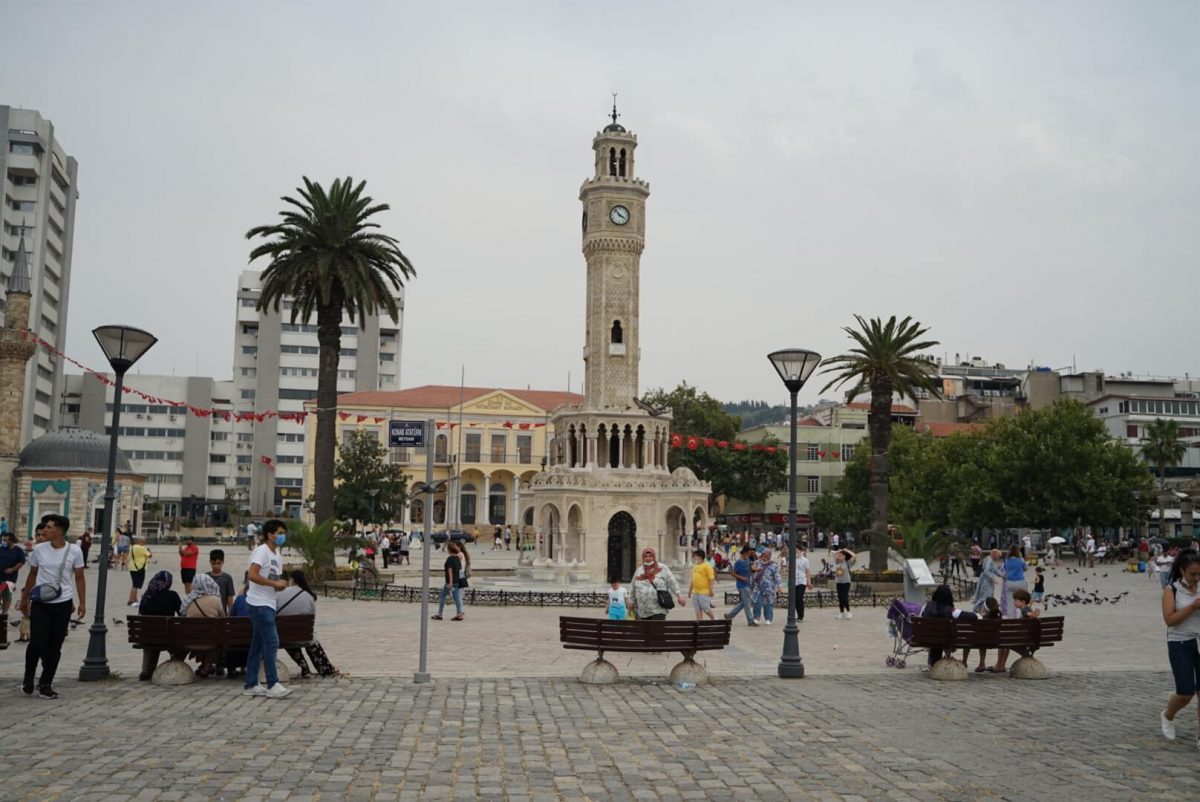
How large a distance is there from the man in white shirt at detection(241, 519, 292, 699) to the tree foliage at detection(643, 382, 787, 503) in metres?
69.5

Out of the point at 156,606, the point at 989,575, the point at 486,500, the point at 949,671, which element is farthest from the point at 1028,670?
the point at 486,500

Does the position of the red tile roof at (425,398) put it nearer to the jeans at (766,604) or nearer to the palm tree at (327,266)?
the palm tree at (327,266)

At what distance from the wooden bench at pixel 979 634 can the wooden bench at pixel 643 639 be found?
2724 mm

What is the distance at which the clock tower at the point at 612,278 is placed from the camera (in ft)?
134

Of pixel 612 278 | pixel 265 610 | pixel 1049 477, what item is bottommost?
pixel 265 610

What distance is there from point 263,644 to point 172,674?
1.59 metres

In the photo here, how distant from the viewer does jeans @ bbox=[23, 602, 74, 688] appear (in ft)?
35.9

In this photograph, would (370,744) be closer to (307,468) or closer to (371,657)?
(371,657)

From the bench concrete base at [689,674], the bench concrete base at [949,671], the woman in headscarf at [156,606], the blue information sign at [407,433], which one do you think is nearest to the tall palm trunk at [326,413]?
the woman in headscarf at [156,606]

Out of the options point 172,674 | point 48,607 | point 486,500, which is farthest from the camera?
point 486,500

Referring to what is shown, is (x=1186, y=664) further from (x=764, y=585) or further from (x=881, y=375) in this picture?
(x=881, y=375)

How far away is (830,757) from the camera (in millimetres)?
8781

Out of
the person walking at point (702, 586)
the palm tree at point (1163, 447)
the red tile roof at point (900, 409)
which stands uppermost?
the red tile roof at point (900, 409)

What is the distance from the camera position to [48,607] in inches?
437
